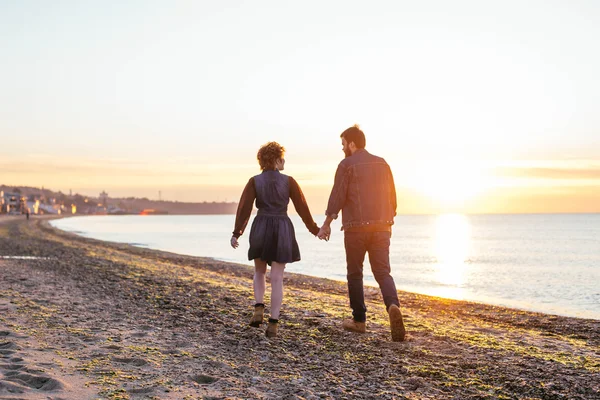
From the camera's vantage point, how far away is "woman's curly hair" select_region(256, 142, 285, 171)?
23.7 ft

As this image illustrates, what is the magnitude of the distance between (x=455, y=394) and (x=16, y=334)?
5.08 m

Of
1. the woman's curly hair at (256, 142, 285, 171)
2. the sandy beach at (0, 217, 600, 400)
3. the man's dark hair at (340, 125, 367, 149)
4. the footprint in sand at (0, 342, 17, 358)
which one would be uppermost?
the man's dark hair at (340, 125, 367, 149)

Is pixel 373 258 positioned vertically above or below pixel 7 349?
above

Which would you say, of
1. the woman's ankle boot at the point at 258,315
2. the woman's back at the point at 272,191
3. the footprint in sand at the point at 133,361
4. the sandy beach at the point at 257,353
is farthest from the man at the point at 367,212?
the footprint in sand at the point at 133,361

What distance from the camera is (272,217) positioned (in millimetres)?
7211

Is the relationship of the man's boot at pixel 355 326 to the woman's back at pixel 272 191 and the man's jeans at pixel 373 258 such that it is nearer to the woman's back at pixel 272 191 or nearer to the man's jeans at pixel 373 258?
the man's jeans at pixel 373 258

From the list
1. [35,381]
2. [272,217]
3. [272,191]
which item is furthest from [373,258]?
[35,381]

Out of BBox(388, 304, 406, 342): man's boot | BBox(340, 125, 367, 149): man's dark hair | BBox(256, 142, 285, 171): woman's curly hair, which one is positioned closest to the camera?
BBox(388, 304, 406, 342): man's boot

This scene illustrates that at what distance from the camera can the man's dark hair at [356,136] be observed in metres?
7.41

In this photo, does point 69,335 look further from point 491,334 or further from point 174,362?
point 491,334

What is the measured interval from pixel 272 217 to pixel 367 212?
1231 mm

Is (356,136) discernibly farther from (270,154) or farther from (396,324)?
(396,324)

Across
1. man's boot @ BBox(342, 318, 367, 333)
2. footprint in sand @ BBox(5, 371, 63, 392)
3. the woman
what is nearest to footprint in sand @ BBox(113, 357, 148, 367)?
footprint in sand @ BBox(5, 371, 63, 392)

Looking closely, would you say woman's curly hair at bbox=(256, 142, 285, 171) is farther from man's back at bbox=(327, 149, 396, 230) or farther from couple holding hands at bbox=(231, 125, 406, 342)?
man's back at bbox=(327, 149, 396, 230)
